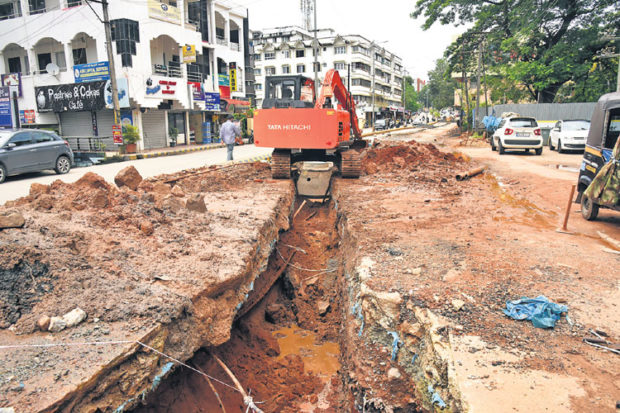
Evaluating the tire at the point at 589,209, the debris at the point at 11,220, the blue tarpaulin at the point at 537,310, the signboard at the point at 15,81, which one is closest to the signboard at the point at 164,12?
the signboard at the point at 15,81

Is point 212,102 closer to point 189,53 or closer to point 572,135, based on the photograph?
point 189,53

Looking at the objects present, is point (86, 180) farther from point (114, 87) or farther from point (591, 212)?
point (114, 87)

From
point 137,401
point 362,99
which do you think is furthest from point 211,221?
point 362,99

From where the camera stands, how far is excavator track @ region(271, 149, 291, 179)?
11617 millimetres

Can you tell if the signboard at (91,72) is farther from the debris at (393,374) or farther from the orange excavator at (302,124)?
the debris at (393,374)

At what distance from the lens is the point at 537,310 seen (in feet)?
12.2

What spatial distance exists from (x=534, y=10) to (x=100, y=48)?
24.5 meters

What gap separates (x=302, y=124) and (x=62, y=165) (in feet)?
27.9

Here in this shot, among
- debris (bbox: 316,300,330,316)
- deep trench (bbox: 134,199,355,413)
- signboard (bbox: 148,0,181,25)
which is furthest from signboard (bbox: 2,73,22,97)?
debris (bbox: 316,300,330,316)

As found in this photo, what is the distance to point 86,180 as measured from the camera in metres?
6.68

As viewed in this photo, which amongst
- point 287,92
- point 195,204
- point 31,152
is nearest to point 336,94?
point 287,92

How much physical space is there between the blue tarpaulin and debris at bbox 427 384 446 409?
1022 mm

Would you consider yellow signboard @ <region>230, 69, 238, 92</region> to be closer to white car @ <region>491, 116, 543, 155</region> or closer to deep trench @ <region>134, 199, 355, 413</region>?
white car @ <region>491, 116, 543, 155</region>

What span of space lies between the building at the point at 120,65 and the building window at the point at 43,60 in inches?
2.6
